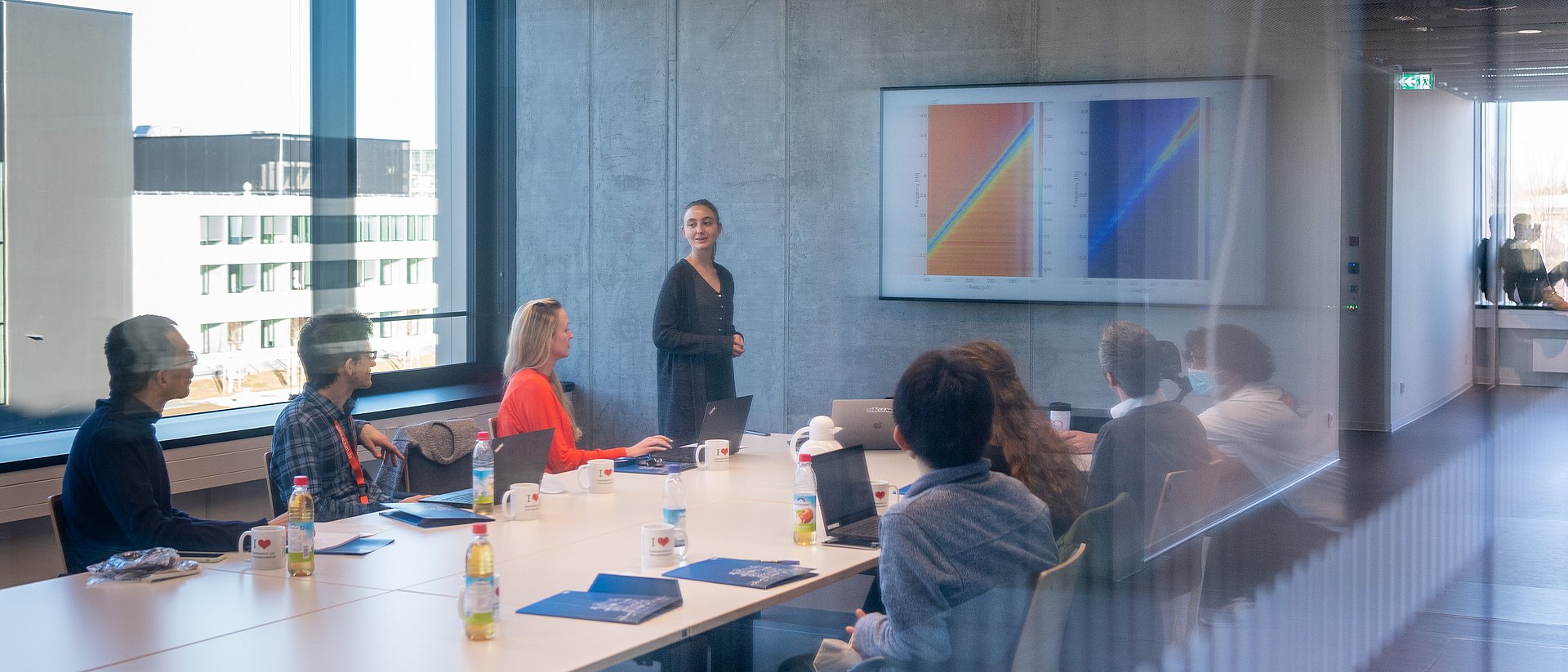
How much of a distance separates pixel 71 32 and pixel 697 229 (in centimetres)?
250

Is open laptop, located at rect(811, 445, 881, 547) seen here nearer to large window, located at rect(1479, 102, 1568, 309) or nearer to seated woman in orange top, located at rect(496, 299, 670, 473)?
seated woman in orange top, located at rect(496, 299, 670, 473)

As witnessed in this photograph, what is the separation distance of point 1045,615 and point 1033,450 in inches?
22.7

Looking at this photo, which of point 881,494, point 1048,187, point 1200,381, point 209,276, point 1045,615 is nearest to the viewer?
point 1045,615

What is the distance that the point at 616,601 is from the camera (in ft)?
7.65

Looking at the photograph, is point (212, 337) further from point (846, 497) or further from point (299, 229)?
point (846, 497)

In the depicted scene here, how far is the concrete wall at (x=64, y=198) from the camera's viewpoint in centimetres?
445

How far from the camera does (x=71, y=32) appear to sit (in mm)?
4625

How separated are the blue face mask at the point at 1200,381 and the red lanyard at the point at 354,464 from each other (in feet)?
8.90

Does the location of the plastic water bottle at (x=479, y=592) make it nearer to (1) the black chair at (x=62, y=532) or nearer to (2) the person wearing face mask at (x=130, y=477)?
(2) the person wearing face mask at (x=130, y=477)

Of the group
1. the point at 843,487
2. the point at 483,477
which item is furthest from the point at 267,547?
the point at 843,487

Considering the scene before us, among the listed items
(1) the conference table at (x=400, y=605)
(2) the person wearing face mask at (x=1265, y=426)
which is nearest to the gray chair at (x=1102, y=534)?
(1) the conference table at (x=400, y=605)

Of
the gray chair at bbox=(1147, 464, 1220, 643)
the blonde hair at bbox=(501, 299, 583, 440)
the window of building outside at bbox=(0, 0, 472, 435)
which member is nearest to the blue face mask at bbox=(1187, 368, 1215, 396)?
the gray chair at bbox=(1147, 464, 1220, 643)

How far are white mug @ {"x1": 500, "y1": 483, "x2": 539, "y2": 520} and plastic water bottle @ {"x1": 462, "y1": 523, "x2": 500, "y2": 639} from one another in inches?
40.9

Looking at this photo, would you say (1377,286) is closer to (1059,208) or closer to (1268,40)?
(1268,40)
